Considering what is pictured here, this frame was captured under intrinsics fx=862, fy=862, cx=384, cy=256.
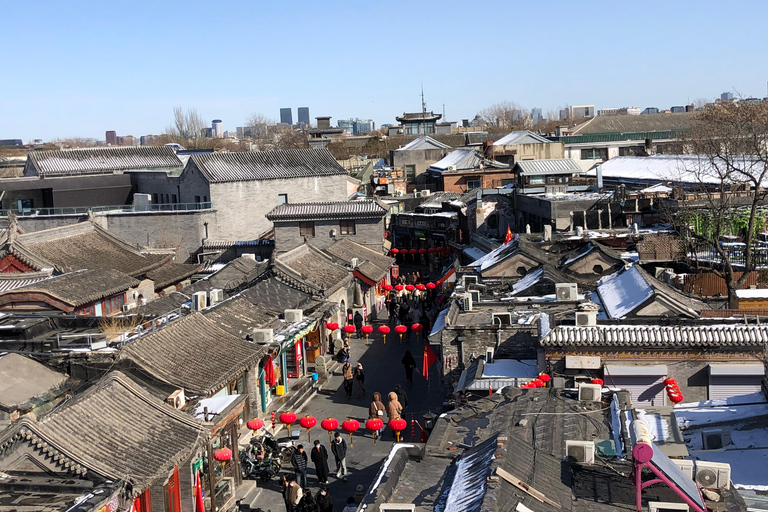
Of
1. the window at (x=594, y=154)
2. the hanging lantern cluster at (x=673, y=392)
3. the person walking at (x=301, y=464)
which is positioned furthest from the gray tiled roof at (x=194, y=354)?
the window at (x=594, y=154)

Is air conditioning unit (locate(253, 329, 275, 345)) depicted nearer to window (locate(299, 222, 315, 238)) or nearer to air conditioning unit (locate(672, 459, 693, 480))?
air conditioning unit (locate(672, 459, 693, 480))

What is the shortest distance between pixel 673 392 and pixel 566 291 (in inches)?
236

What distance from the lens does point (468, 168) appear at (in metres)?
63.4

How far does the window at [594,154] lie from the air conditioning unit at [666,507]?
202 ft

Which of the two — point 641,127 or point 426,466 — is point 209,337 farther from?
Result: point 641,127

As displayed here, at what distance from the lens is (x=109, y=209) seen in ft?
161

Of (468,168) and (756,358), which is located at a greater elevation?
(468,168)

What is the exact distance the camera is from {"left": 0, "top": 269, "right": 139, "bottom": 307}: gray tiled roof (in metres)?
26.5

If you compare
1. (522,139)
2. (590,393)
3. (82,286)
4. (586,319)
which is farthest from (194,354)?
(522,139)

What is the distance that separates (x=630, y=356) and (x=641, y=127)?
64201mm

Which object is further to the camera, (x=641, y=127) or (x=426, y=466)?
(x=641, y=127)

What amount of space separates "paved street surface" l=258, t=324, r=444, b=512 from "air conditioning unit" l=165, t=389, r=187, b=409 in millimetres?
2572

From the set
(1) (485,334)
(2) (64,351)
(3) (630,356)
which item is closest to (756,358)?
(3) (630,356)

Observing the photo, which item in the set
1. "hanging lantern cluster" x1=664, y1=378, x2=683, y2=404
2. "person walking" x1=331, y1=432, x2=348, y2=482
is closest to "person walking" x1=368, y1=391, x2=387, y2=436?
"person walking" x1=331, y1=432, x2=348, y2=482
